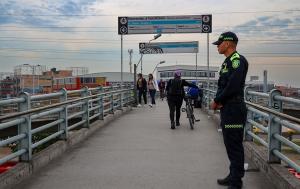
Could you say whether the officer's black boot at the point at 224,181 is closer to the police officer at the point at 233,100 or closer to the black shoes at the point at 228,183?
the black shoes at the point at 228,183

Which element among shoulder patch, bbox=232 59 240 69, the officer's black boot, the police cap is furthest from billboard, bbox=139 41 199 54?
shoulder patch, bbox=232 59 240 69

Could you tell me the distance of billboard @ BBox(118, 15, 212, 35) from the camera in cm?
2344

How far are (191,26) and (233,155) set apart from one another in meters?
19.1

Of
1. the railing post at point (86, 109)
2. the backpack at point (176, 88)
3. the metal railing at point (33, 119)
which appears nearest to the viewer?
the metal railing at point (33, 119)

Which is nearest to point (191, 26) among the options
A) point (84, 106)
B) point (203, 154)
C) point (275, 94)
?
point (84, 106)

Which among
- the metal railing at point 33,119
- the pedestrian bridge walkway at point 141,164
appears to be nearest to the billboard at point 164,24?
the metal railing at point 33,119

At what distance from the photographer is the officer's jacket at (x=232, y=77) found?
5.28 m

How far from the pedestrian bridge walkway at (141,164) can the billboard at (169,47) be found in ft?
69.9

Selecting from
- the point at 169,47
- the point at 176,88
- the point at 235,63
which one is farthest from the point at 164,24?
the point at 235,63

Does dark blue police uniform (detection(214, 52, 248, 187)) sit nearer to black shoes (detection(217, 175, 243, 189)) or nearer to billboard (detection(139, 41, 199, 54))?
black shoes (detection(217, 175, 243, 189))

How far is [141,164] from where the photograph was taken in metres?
7.56

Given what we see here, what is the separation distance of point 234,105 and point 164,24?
1997 cm

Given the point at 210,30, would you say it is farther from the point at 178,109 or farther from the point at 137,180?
the point at 137,180

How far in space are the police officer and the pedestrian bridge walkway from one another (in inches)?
25.5
